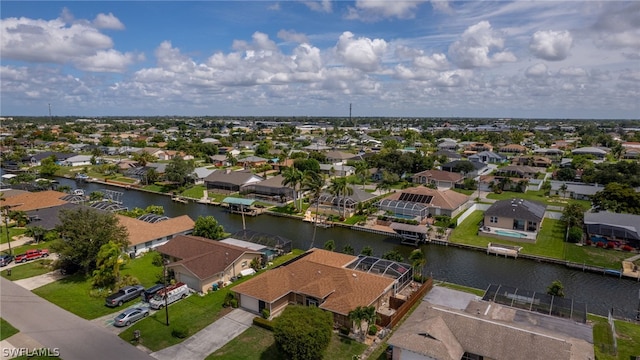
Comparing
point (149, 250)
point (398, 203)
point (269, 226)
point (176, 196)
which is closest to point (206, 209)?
point (176, 196)

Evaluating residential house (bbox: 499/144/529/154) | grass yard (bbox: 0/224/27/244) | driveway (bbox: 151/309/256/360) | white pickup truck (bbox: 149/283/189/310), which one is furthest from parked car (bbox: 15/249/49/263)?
residential house (bbox: 499/144/529/154)

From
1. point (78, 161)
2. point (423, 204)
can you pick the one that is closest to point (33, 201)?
point (423, 204)

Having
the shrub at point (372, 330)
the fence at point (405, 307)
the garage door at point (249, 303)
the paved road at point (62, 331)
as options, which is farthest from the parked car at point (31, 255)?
the fence at point (405, 307)

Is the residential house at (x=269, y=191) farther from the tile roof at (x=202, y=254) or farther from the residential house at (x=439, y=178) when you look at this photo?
the residential house at (x=439, y=178)

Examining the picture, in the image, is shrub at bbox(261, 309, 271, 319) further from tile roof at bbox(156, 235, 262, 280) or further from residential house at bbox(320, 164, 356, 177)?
residential house at bbox(320, 164, 356, 177)

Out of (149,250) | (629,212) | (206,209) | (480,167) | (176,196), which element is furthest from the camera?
(480,167)

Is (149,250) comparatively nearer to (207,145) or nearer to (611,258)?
(611,258)

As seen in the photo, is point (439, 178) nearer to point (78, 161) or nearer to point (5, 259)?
point (5, 259)

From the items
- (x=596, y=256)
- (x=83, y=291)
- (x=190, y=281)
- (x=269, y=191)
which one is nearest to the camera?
(x=83, y=291)
